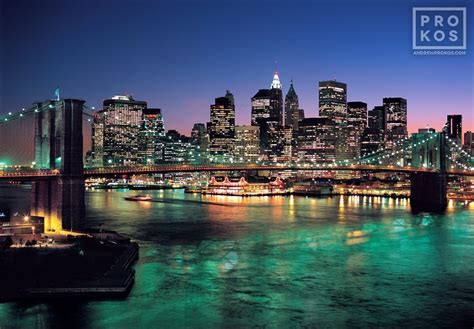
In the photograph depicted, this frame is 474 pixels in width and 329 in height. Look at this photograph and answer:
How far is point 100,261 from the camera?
19.0 meters

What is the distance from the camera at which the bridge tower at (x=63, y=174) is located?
25250 mm

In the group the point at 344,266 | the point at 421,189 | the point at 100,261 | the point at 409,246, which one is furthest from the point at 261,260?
the point at 421,189

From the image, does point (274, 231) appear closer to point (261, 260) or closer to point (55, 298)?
point (261, 260)

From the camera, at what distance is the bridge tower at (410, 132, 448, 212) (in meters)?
50.2

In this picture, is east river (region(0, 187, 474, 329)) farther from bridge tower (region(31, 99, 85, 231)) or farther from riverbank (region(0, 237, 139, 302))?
bridge tower (region(31, 99, 85, 231))

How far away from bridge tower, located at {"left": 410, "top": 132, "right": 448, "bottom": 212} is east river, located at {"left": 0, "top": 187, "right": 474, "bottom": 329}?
16.3m

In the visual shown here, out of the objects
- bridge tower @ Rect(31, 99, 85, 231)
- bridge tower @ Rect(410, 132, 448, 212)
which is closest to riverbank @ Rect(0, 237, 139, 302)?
bridge tower @ Rect(31, 99, 85, 231)

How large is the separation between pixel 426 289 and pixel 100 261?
11359mm

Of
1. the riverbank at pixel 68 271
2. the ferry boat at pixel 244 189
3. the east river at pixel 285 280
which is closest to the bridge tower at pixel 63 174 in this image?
the riverbank at pixel 68 271

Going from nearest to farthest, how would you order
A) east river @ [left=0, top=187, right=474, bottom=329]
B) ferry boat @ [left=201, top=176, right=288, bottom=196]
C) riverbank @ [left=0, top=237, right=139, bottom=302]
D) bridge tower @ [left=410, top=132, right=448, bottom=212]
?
east river @ [left=0, top=187, right=474, bottom=329] < riverbank @ [left=0, top=237, right=139, bottom=302] < bridge tower @ [left=410, top=132, right=448, bottom=212] < ferry boat @ [left=201, top=176, right=288, bottom=196]

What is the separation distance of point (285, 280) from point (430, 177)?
3850 centimetres

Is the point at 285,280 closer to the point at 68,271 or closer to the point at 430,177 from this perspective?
the point at 68,271

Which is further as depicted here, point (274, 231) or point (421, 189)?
point (421, 189)

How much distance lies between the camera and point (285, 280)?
743 inches
